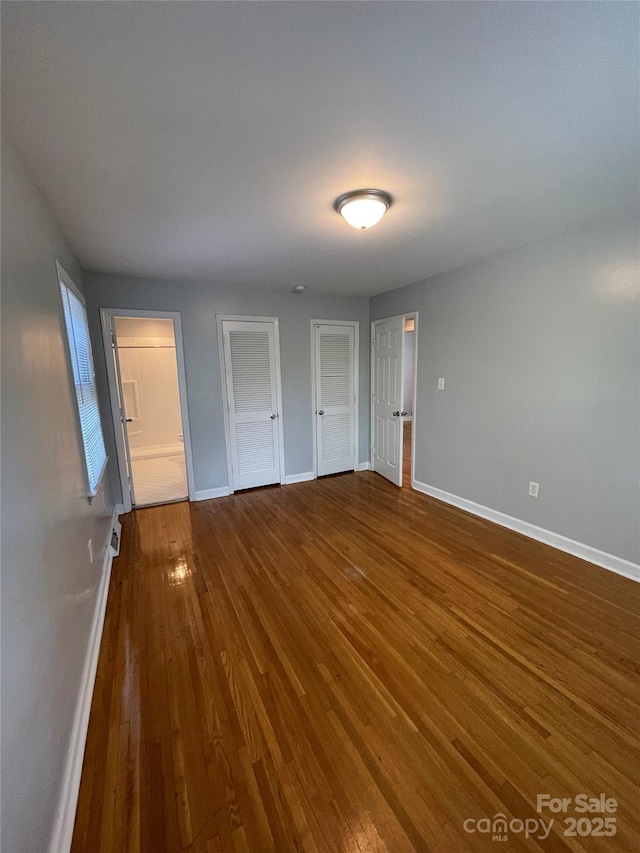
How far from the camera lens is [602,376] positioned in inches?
91.8

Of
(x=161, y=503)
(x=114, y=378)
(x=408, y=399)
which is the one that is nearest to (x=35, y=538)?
(x=114, y=378)

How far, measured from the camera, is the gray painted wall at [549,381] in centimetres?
224

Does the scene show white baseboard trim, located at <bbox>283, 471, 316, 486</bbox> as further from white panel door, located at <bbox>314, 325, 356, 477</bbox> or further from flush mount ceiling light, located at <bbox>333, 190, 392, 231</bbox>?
flush mount ceiling light, located at <bbox>333, 190, 392, 231</bbox>

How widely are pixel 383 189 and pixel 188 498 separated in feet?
11.7

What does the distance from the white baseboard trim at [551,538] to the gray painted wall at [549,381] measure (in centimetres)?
5

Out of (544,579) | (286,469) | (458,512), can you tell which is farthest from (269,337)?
(544,579)

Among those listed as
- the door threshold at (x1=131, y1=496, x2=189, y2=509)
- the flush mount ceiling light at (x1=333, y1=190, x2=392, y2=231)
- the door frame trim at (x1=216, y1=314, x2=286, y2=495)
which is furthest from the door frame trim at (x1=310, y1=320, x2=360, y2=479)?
the flush mount ceiling light at (x1=333, y1=190, x2=392, y2=231)

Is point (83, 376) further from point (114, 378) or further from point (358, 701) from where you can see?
point (358, 701)

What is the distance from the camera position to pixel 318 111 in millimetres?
1243

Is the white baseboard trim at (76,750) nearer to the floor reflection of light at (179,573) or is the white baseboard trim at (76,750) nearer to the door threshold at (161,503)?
the floor reflection of light at (179,573)

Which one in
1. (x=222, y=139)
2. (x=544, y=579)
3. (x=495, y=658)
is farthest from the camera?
(x=544, y=579)

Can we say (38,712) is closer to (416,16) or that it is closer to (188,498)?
(416,16)

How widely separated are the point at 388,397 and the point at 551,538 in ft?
7.54

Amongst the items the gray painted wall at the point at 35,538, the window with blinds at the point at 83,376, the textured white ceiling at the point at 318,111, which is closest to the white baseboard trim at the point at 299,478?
the window with blinds at the point at 83,376
